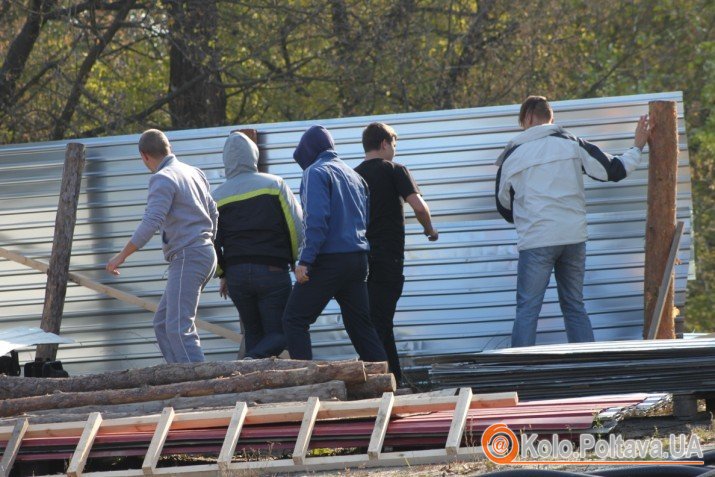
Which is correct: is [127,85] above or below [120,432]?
above

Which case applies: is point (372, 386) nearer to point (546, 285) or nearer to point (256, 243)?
point (256, 243)

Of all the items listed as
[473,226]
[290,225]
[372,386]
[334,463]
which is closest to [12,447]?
[334,463]

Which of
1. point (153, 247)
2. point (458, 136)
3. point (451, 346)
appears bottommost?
point (451, 346)

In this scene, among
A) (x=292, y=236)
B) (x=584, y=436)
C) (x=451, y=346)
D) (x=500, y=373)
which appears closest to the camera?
(x=584, y=436)

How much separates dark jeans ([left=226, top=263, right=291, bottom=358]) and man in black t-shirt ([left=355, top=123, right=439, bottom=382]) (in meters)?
0.65

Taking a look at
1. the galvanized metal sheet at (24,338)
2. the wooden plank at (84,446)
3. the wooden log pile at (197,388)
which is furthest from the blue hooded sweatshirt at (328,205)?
A: the galvanized metal sheet at (24,338)

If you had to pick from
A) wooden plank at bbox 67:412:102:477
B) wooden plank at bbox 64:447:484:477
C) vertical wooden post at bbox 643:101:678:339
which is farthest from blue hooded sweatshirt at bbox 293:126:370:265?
vertical wooden post at bbox 643:101:678:339

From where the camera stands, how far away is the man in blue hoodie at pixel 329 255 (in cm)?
745

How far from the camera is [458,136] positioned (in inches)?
382

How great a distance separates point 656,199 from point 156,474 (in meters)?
4.89

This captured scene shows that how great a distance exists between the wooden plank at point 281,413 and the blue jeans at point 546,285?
7.41 ft

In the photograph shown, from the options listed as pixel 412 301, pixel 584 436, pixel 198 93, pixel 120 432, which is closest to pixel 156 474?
pixel 120 432

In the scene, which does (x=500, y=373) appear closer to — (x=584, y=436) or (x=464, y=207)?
(x=584, y=436)

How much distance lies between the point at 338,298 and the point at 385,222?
0.84 m
